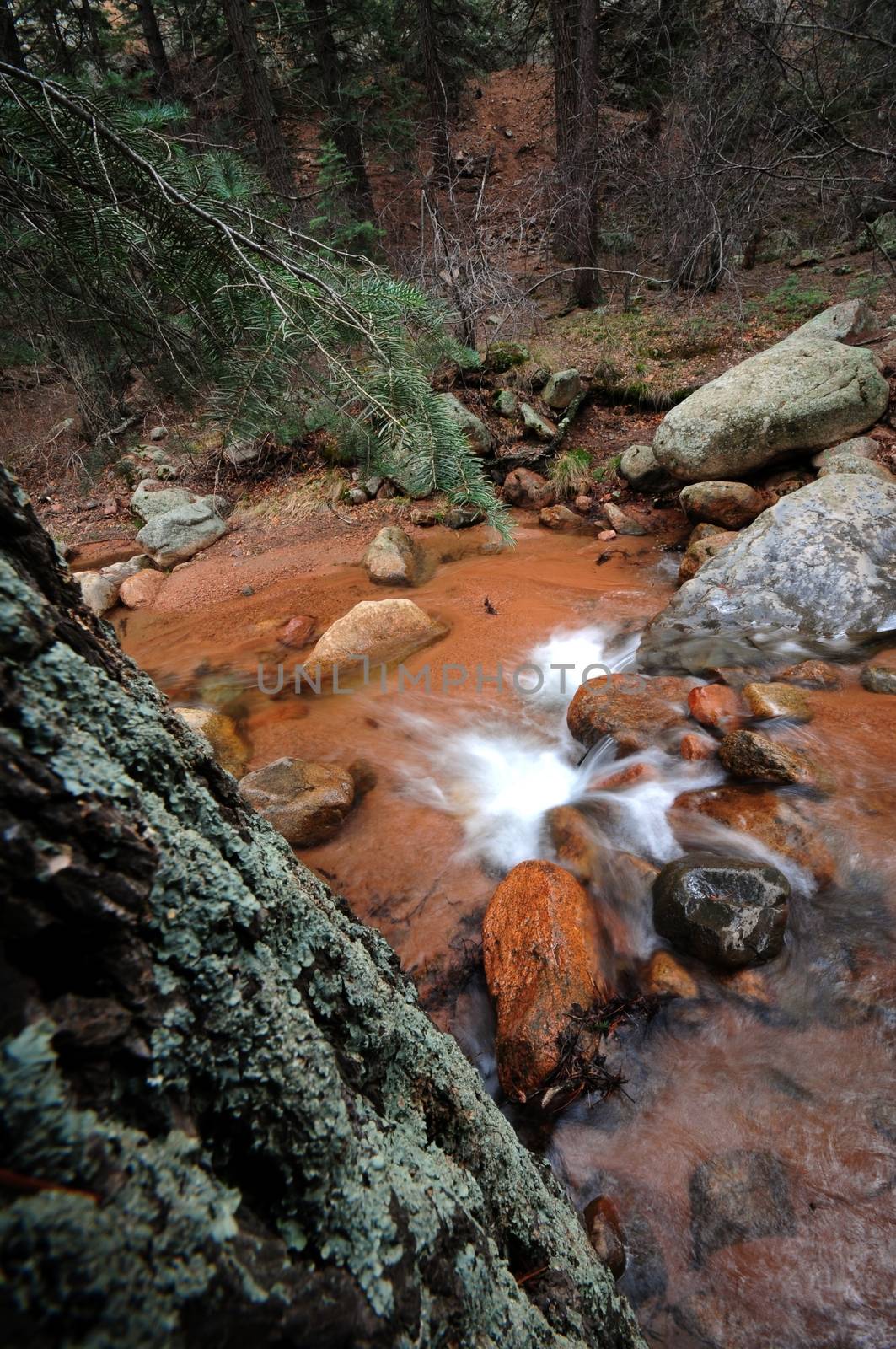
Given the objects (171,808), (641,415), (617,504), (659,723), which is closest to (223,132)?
(641,415)

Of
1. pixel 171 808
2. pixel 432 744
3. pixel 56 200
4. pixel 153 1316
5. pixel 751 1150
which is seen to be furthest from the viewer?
pixel 432 744

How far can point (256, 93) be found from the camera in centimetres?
835

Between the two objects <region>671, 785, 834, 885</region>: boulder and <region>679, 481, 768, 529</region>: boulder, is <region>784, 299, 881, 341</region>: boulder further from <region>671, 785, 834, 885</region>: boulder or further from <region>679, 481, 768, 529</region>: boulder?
<region>671, 785, 834, 885</region>: boulder

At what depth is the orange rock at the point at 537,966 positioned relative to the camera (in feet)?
8.48

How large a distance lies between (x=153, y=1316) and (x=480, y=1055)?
2710 millimetres

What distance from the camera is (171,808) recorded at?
32.9 inches

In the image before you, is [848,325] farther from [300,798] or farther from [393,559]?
[300,798]

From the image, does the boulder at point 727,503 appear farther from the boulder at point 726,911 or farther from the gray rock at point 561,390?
the boulder at point 726,911

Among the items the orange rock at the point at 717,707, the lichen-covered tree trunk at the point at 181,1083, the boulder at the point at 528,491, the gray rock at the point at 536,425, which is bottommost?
the orange rock at the point at 717,707

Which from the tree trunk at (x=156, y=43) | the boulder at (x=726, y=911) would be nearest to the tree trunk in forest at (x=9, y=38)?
the boulder at (x=726, y=911)

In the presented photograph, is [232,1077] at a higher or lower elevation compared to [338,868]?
higher

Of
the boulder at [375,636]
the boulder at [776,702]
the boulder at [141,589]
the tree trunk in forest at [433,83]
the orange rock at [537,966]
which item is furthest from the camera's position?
the tree trunk in forest at [433,83]

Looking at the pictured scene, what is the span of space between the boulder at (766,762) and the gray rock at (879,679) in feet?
3.24

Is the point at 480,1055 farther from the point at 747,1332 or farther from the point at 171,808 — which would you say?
the point at 171,808
